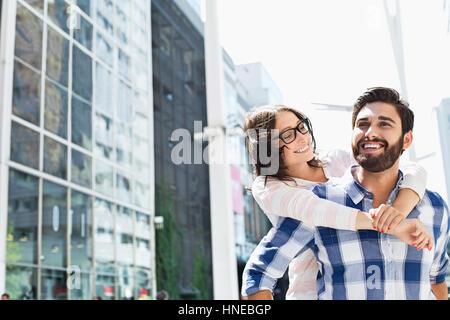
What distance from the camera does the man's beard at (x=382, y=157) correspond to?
0.97m

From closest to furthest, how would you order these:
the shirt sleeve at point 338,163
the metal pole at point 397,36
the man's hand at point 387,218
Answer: the man's hand at point 387,218 < the shirt sleeve at point 338,163 < the metal pole at point 397,36

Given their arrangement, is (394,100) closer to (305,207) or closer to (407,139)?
(407,139)

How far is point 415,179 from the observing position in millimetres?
974

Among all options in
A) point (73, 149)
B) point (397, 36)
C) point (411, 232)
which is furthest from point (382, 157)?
point (73, 149)

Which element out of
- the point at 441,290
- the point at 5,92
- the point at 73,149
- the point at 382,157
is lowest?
the point at 441,290

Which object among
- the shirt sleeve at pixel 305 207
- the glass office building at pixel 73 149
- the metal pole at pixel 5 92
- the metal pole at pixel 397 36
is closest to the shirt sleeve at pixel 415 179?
the shirt sleeve at pixel 305 207

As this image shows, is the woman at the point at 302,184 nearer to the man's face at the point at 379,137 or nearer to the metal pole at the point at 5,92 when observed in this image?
the man's face at the point at 379,137

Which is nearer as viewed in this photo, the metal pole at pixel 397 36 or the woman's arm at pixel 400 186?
the woman's arm at pixel 400 186

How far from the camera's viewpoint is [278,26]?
2012mm

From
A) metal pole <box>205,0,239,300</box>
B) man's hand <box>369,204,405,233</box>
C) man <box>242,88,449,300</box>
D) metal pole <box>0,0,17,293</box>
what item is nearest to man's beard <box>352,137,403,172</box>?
man <box>242,88,449,300</box>

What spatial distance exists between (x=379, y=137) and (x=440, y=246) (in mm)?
217

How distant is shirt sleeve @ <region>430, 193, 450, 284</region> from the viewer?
0.98m

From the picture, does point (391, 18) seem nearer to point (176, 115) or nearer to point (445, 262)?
point (445, 262)
